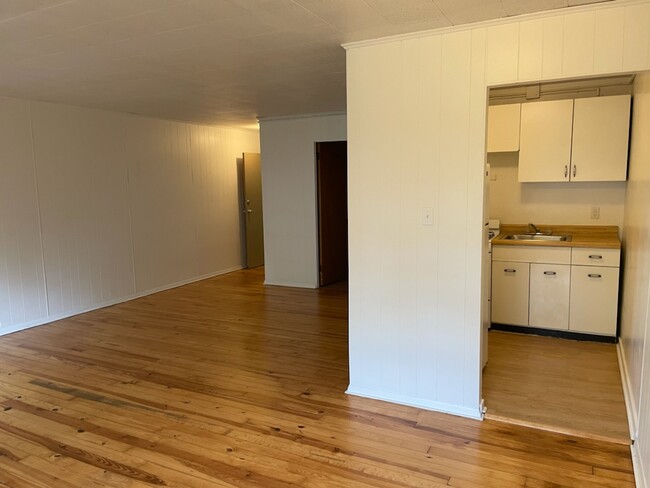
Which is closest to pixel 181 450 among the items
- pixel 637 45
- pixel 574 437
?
pixel 574 437

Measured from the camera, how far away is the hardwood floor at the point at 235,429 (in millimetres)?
2318

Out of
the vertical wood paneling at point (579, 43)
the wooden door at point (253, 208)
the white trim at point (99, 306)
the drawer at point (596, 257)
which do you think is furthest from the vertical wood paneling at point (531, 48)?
the wooden door at point (253, 208)

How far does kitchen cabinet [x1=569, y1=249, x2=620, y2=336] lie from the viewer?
389cm

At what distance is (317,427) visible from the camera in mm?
2773

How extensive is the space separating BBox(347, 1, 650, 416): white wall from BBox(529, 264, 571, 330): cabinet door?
5.49ft

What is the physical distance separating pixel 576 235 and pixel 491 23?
2.67m

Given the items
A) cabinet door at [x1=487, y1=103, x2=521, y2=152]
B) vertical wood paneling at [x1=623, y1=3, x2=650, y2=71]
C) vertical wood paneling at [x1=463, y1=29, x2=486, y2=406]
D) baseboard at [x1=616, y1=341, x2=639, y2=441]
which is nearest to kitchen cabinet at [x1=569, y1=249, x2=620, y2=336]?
baseboard at [x1=616, y1=341, x2=639, y2=441]

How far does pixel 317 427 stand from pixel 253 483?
1.95 ft

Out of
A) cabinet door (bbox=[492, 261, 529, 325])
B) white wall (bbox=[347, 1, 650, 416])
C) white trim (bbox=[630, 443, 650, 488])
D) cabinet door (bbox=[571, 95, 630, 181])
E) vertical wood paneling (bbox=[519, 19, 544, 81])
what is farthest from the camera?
cabinet door (bbox=[492, 261, 529, 325])

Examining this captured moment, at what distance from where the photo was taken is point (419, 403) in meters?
3.00

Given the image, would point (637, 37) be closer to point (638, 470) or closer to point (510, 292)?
point (638, 470)

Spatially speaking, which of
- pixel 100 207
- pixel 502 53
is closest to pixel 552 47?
pixel 502 53

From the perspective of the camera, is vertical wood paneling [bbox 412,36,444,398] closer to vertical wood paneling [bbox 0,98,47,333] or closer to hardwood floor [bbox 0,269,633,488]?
hardwood floor [bbox 0,269,633,488]

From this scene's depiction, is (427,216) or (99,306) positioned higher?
(427,216)
